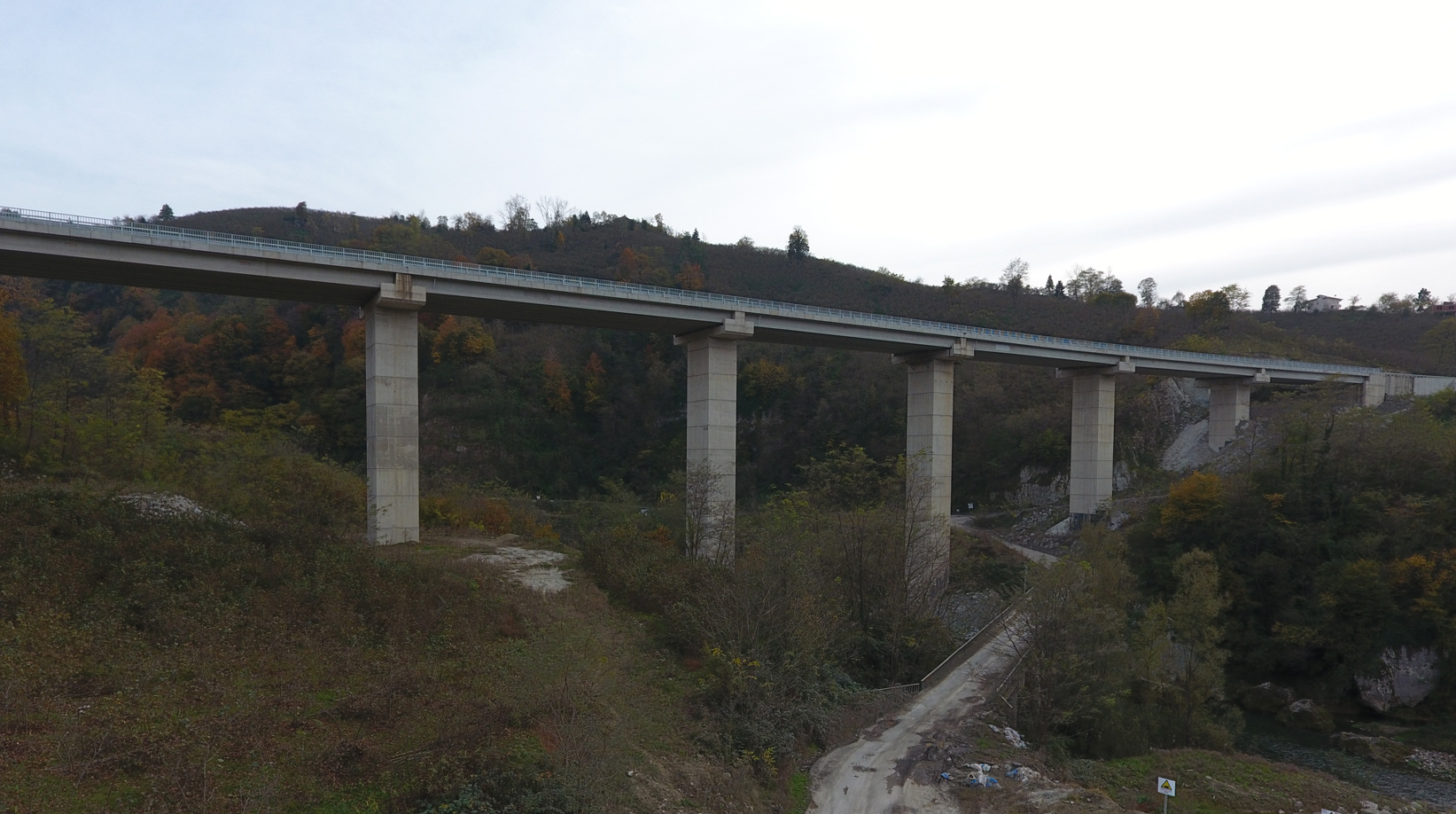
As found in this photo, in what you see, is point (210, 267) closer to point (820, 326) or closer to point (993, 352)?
point (820, 326)

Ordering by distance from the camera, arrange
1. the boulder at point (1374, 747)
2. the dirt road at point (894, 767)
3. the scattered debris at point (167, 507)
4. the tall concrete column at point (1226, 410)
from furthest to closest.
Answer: the tall concrete column at point (1226, 410)
the boulder at point (1374, 747)
the scattered debris at point (167, 507)
the dirt road at point (894, 767)

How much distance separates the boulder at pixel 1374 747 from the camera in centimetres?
2608

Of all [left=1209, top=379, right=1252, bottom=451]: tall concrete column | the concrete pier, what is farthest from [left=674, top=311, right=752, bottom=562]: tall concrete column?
the concrete pier

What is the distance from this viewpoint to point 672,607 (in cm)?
2211

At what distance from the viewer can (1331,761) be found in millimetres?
25797

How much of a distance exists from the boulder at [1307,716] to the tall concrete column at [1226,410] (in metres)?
30.1

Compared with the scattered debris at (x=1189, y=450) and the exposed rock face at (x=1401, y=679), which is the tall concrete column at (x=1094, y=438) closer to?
the scattered debris at (x=1189, y=450)

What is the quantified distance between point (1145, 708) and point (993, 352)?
73.2ft

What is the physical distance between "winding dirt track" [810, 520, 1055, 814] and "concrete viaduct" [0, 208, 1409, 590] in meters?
7.43

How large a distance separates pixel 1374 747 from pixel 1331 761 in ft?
8.01

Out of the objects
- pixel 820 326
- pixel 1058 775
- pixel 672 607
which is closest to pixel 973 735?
pixel 1058 775

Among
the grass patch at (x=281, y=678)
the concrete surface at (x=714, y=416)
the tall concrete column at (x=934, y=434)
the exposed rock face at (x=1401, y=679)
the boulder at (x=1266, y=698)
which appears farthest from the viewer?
the tall concrete column at (x=934, y=434)

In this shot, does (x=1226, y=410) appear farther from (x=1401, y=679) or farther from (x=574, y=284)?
(x=574, y=284)

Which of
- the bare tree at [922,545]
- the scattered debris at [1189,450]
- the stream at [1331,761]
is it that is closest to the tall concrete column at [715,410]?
the bare tree at [922,545]
